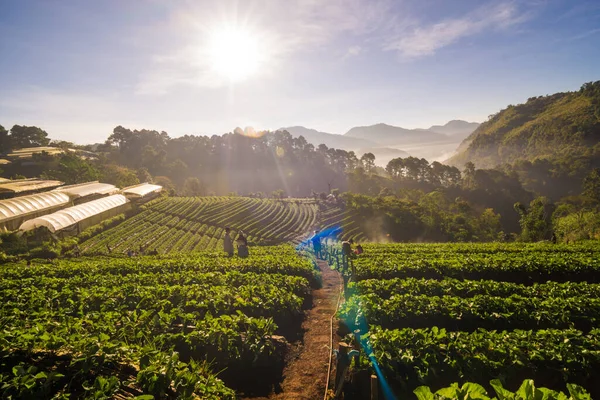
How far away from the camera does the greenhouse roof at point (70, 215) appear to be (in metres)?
35.2

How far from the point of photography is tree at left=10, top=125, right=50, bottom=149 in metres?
101

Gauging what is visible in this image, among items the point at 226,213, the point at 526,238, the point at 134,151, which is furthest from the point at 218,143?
the point at 526,238

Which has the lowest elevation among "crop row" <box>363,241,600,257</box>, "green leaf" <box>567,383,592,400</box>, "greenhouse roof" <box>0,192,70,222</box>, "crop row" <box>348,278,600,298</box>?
"crop row" <box>363,241,600,257</box>

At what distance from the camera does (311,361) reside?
9359mm

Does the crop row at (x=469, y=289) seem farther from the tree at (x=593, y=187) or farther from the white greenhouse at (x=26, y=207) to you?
the tree at (x=593, y=187)

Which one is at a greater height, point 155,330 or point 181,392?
point 181,392

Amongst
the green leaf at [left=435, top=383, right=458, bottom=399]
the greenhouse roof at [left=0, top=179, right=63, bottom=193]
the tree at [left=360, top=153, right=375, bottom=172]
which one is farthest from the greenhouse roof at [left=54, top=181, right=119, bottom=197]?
the tree at [left=360, top=153, right=375, bottom=172]

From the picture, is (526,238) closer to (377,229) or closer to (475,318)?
(377,229)

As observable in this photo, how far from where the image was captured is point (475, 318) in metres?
10.7

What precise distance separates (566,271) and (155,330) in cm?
2063

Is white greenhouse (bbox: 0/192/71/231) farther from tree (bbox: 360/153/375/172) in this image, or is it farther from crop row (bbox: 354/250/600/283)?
tree (bbox: 360/153/375/172)

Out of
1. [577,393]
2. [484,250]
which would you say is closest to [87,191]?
[484,250]

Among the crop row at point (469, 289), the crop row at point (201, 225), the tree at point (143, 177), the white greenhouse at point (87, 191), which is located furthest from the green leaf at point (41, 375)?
the tree at point (143, 177)

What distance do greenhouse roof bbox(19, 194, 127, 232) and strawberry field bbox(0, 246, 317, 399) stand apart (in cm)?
2223
